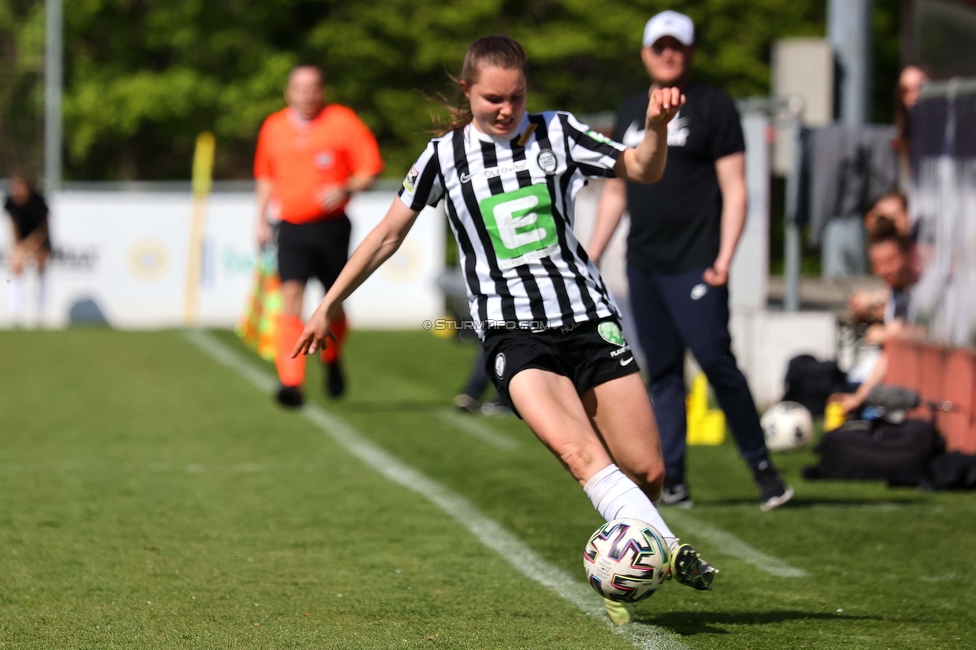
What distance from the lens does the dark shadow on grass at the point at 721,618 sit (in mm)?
4621

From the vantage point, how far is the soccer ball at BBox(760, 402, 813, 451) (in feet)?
29.3

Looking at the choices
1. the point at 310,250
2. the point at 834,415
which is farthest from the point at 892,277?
the point at 310,250

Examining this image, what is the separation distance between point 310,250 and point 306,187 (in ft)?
1.44

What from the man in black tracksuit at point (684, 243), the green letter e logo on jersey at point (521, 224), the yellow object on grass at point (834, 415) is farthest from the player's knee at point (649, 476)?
the yellow object on grass at point (834, 415)

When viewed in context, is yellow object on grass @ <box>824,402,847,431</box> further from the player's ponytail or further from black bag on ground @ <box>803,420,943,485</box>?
the player's ponytail

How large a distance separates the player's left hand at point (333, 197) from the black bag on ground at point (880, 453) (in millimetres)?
3511

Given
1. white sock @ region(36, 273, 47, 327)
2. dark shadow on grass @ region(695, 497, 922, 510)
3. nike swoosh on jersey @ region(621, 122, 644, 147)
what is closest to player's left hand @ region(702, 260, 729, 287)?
nike swoosh on jersey @ region(621, 122, 644, 147)

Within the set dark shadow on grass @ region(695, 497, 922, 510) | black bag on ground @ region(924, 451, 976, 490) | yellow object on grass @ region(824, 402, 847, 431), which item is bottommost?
dark shadow on grass @ region(695, 497, 922, 510)

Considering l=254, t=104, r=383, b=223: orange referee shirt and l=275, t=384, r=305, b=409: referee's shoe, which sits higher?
l=254, t=104, r=383, b=223: orange referee shirt

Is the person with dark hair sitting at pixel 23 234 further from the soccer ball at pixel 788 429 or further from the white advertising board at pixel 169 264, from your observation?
the soccer ball at pixel 788 429

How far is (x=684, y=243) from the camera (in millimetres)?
6781

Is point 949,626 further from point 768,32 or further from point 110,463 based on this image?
point 768,32

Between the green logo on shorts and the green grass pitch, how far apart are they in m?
0.89

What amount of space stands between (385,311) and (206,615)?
15.7m
